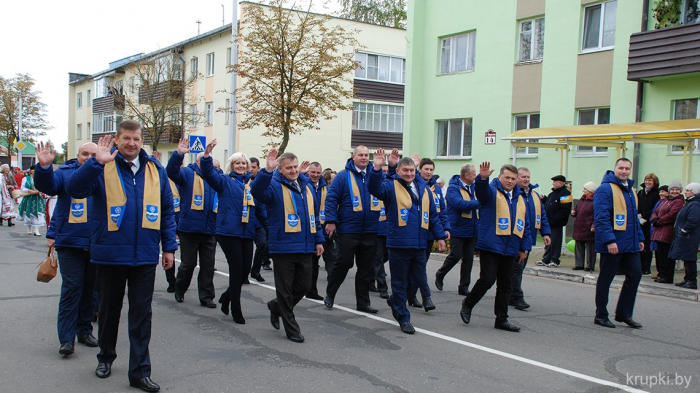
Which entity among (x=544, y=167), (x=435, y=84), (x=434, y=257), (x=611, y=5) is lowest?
(x=434, y=257)

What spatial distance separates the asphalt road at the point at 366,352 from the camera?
17.2 feet

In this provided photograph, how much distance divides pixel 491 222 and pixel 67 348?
4639mm

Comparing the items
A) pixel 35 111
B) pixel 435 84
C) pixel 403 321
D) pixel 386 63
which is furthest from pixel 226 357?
pixel 35 111

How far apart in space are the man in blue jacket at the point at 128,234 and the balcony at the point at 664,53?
1363cm

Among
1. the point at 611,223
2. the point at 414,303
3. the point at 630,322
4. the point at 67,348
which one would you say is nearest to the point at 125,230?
the point at 67,348

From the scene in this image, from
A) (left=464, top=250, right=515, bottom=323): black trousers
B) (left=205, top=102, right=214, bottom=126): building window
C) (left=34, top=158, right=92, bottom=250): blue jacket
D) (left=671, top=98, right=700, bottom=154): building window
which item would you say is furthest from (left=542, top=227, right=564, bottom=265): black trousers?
(left=205, top=102, right=214, bottom=126): building window

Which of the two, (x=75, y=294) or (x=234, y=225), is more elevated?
(x=234, y=225)

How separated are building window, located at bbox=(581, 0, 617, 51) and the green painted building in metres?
0.03

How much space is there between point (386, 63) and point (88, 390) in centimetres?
3290

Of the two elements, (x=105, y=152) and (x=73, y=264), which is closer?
(x=105, y=152)

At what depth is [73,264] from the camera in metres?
5.97

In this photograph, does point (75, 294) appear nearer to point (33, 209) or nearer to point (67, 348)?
point (67, 348)

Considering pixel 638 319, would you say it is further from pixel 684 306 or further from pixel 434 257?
pixel 434 257

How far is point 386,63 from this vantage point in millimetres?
36188
